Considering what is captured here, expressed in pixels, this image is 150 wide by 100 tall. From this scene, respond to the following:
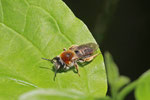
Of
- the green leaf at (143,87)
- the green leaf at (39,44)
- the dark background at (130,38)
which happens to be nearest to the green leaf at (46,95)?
the green leaf at (143,87)

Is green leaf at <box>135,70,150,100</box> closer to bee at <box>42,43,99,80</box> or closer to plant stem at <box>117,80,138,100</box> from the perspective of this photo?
plant stem at <box>117,80,138,100</box>

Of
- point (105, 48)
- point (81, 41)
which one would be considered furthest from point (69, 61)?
point (105, 48)

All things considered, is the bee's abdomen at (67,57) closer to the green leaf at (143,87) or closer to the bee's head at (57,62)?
the bee's head at (57,62)

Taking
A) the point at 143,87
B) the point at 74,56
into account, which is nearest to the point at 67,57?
the point at 74,56

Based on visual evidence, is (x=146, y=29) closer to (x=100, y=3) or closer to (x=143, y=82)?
(x=100, y=3)

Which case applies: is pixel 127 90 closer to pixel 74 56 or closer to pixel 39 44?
pixel 39 44

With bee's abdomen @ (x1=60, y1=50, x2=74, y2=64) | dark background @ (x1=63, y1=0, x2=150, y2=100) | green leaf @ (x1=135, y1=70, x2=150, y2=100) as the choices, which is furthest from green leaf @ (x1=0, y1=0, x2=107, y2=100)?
dark background @ (x1=63, y1=0, x2=150, y2=100)
